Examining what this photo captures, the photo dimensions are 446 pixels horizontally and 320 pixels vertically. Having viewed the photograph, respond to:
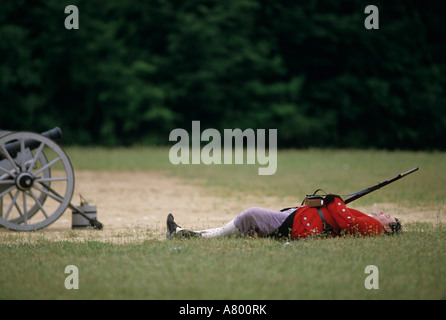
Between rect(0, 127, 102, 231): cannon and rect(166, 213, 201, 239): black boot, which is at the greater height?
rect(0, 127, 102, 231): cannon

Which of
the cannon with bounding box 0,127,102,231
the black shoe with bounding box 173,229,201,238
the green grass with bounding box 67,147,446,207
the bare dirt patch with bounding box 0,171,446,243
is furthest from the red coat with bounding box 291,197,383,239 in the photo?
the green grass with bounding box 67,147,446,207

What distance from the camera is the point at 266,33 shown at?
31234mm

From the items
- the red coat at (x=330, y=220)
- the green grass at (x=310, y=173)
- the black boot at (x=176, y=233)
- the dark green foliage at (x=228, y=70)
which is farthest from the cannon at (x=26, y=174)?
the dark green foliage at (x=228, y=70)

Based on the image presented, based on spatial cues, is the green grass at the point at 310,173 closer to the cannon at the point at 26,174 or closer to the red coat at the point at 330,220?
the red coat at the point at 330,220

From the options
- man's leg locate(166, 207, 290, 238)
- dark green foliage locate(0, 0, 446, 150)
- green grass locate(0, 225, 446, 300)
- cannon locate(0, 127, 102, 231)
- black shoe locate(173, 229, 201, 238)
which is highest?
dark green foliage locate(0, 0, 446, 150)

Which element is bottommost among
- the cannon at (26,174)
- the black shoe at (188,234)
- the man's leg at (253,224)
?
the black shoe at (188,234)

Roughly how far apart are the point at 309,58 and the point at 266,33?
102 inches

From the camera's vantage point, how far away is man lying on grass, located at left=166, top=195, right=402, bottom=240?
6.51m

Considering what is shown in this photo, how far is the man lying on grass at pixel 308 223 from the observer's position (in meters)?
6.51

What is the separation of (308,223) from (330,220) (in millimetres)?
248

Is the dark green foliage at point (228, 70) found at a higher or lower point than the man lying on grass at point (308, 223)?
higher

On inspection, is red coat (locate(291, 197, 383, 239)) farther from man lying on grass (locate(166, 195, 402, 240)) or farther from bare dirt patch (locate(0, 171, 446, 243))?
bare dirt patch (locate(0, 171, 446, 243))

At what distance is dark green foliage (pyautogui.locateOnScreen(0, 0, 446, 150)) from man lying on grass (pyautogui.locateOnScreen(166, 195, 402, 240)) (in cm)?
2178
